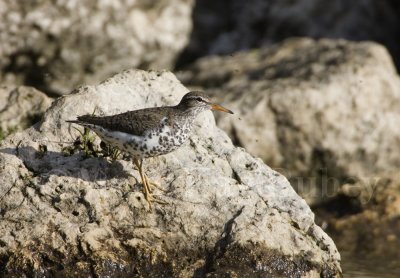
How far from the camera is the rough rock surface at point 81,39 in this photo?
54.5 feet

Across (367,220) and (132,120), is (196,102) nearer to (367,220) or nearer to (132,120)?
(132,120)

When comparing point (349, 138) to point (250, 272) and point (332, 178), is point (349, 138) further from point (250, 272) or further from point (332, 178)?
point (250, 272)

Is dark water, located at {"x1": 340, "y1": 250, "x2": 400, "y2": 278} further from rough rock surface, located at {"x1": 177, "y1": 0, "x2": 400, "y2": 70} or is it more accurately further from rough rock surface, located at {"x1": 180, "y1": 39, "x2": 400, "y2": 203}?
rough rock surface, located at {"x1": 177, "y1": 0, "x2": 400, "y2": 70}

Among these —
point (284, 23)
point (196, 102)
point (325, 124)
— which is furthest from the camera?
point (284, 23)

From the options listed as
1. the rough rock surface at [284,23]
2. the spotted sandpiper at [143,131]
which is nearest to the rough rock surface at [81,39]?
the rough rock surface at [284,23]

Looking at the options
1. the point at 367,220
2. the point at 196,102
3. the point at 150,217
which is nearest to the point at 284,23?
the point at 367,220

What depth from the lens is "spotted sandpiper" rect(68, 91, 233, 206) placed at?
409 inches

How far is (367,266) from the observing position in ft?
42.7

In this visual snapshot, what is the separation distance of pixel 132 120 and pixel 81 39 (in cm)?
699

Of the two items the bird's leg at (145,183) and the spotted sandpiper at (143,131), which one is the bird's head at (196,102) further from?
the bird's leg at (145,183)

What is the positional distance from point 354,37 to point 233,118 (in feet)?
16.7

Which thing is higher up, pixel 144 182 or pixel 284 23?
pixel 284 23

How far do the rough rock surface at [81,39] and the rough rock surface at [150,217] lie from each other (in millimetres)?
5964

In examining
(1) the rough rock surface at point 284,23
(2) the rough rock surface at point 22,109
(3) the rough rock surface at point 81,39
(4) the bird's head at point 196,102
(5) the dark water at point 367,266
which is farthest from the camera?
(1) the rough rock surface at point 284,23
